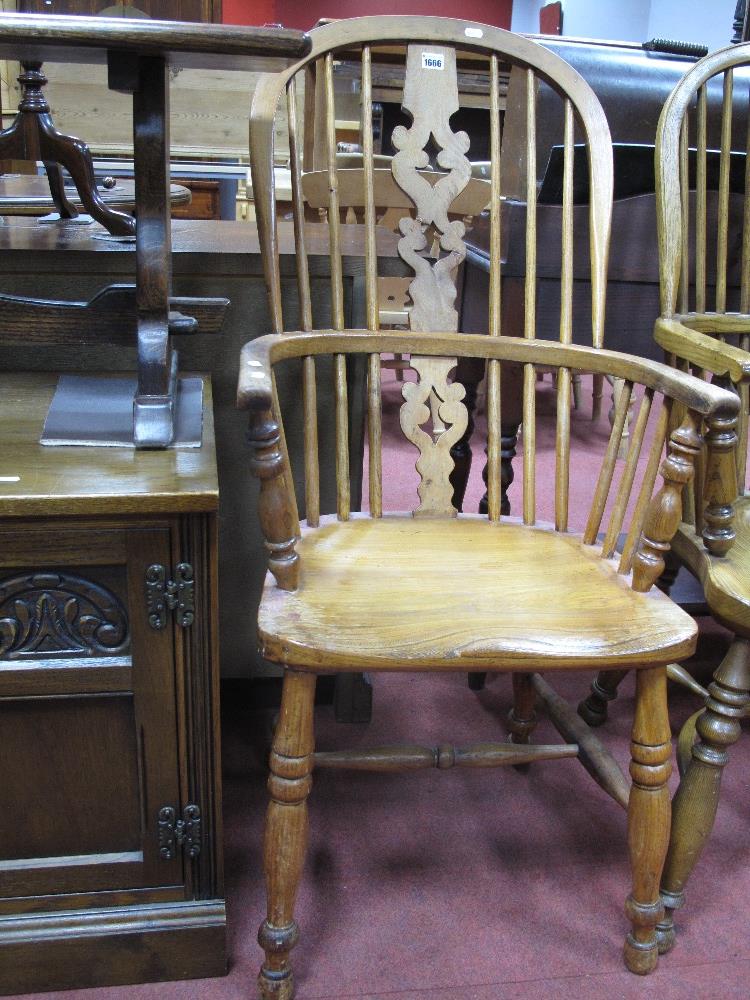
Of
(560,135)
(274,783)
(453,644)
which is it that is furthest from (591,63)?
(274,783)

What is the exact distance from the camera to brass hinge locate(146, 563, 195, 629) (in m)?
1.00

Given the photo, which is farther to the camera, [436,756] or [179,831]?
[436,756]

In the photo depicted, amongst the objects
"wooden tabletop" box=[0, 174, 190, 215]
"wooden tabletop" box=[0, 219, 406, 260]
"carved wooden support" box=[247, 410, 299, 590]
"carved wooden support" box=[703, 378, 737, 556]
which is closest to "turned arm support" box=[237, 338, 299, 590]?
"carved wooden support" box=[247, 410, 299, 590]

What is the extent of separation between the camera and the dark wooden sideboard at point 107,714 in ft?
3.18

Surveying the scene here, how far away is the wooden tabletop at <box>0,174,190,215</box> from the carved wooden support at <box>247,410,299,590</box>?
71 centimetres

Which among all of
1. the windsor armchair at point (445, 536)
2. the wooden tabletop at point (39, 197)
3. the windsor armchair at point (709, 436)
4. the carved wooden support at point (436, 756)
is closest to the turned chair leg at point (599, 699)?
the windsor armchair at point (709, 436)

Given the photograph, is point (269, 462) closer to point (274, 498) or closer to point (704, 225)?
point (274, 498)

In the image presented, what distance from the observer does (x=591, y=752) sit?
1.31 meters

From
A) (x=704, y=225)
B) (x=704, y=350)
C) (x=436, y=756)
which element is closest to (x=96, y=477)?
(x=436, y=756)

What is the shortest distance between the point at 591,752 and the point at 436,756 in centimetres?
24

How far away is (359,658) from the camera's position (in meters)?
0.95

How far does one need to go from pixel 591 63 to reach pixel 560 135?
214mm

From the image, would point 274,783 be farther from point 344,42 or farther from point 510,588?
point 344,42

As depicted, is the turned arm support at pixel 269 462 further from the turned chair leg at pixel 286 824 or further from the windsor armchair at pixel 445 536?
the turned chair leg at pixel 286 824
